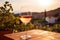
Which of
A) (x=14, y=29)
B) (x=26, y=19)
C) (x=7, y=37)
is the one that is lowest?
(x=14, y=29)

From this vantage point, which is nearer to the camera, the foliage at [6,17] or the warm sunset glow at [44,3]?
the foliage at [6,17]

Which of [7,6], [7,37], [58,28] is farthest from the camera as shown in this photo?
[7,6]

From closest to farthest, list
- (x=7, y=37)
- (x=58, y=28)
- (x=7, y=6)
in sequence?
(x=7, y=37) → (x=58, y=28) → (x=7, y=6)

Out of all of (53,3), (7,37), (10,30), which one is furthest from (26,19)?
(53,3)

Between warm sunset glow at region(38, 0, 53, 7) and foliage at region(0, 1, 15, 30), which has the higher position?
warm sunset glow at region(38, 0, 53, 7)

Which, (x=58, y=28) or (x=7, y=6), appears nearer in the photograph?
(x=58, y=28)

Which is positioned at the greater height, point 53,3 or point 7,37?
point 53,3

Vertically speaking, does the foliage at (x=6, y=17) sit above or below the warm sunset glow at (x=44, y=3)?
below

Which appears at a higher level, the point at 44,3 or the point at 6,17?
the point at 44,3

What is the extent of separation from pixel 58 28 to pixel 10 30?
4.18 feet

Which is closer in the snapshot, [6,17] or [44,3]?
[6,17]

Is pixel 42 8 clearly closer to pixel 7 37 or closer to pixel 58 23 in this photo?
pixel 58 23

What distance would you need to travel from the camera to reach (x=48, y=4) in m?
3.25

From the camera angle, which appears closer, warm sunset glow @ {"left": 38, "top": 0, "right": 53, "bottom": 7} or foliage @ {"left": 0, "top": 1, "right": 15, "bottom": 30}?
foliage @ {"left": 0, "top": 1, "right": 15, "bottom": 30}
